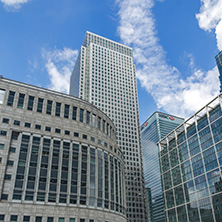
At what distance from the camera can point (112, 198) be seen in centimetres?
6881

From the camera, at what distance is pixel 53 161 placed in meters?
61.7

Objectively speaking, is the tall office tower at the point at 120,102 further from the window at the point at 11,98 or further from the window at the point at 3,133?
the window at the point at 3,133

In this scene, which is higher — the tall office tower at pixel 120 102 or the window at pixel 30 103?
the tall office tower at pixel 120 102

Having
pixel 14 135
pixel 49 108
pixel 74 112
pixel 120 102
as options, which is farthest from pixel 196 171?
pixel 120 102

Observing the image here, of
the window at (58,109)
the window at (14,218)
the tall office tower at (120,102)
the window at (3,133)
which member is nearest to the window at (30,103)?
the window at (58,109)

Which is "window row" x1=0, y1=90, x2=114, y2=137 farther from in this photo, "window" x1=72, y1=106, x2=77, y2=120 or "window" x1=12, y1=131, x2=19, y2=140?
"window" x1=12, y1=131, x2=19, y2=140

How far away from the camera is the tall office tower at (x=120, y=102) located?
159000 mm

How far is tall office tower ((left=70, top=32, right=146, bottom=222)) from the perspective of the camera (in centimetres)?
15900

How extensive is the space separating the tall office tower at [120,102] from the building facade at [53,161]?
8673cm

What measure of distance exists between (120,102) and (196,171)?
92.4 meters

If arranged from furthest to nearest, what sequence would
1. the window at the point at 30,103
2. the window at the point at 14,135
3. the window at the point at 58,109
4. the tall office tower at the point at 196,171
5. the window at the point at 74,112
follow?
the tall office tower at the point at 196,171
the window at the point at 74,112
the window at the point at 58,109
the window at the point at 30,103
the window at the point at 14,135

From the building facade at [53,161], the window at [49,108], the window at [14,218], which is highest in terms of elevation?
the window at [49,108]

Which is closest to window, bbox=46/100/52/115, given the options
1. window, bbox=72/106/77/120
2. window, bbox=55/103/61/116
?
window, bbox=55/103/61/116

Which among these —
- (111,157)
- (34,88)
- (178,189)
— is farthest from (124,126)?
(34,88)
